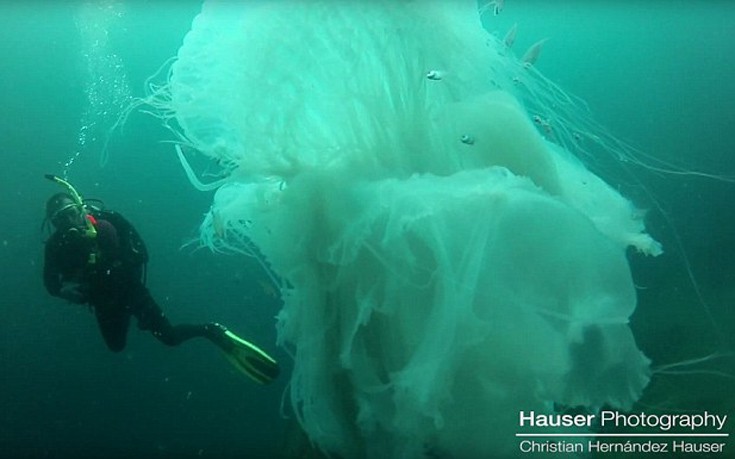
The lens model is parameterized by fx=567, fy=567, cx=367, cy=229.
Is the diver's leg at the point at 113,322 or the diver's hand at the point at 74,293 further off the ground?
the diver's hand at the point at 74,293

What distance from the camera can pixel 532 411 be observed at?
11.3 ft

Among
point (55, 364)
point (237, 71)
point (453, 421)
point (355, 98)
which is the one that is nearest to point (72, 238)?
point (237, 71)

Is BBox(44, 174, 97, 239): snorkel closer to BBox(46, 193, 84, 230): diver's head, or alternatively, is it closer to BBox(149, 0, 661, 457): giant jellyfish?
BBox(46, 193, 84, 230): diver's head

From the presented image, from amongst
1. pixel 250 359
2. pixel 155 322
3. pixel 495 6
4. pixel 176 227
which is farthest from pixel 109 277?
pixel 176 227

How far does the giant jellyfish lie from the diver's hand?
1.50 m

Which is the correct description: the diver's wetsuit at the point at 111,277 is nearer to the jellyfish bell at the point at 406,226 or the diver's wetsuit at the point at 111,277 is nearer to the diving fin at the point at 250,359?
the diving fin at the point at 250,359

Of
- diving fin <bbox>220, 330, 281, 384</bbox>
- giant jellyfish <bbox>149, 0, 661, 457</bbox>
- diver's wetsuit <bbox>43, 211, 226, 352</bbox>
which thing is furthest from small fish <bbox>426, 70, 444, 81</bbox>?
diver's wetsuit <bbox>43, 211, 226, 352</bbox>

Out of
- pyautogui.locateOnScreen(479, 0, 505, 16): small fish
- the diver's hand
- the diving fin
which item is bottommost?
the diving fin

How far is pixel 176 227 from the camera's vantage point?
479 inches

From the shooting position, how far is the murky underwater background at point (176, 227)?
5.79 m

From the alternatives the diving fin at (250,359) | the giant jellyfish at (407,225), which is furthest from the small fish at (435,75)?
the diving fin at (250,359)

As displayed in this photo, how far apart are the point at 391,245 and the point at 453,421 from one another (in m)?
1.15

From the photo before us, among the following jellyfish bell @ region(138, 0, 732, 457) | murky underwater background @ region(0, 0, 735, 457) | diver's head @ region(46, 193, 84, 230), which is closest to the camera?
jellyfish bell @ region(138, 0, 732, 457)

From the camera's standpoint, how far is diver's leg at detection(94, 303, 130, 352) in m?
4.69
